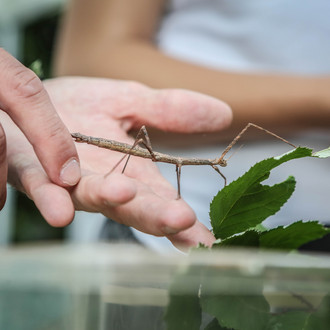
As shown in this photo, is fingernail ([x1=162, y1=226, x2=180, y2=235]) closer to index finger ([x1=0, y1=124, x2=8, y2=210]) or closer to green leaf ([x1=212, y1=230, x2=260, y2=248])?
green leaf ([x1=212, y1=230, x2=260, y2=248])

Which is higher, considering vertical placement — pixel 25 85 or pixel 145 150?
pixel 25 85

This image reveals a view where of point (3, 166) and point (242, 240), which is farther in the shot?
point (3, 166)

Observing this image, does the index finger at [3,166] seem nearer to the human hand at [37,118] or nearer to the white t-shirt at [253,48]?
the human hand at [37,118]

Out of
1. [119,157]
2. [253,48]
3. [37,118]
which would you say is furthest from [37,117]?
[253,48]

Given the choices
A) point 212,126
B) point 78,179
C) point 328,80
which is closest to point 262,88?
point 328,80

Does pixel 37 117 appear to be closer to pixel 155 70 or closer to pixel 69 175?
pixel 69 175

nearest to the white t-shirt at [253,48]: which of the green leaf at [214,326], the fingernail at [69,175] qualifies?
the fingernail at [69,175]
